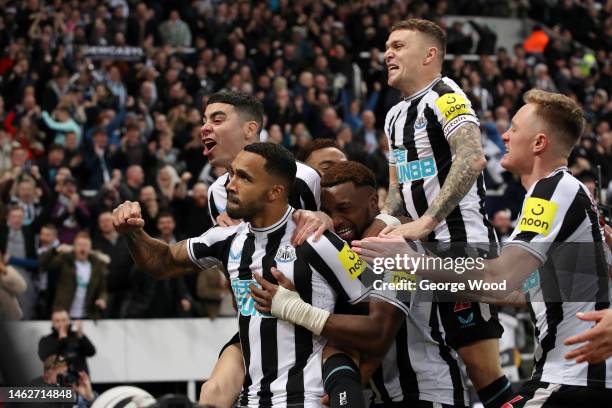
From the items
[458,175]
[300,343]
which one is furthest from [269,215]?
[458,175]

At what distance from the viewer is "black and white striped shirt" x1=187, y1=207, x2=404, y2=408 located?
18.7 ft

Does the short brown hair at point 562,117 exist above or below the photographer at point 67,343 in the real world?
above

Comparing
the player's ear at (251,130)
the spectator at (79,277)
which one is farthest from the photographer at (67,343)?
the player's ear at (251,130)

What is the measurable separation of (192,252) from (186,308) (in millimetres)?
7066

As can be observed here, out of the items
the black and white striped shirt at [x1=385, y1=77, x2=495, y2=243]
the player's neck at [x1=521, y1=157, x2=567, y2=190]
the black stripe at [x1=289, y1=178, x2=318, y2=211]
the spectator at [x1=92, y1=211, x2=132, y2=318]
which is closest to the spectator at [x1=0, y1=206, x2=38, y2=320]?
the spectator at [x1=92, y1=211, x2=132, y2=318]

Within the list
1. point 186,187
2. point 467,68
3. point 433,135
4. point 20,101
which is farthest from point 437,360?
point 467,68

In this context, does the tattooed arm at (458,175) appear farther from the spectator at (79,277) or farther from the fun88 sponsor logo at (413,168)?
the spectator at (79,277)

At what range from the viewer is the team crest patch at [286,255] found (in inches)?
228

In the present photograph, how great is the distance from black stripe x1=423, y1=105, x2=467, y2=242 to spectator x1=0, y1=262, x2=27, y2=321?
286 inches

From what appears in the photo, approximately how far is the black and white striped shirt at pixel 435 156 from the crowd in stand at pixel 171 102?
18.7ft

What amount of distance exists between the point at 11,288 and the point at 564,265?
28.8 feet

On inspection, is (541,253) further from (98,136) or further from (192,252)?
(98,136)

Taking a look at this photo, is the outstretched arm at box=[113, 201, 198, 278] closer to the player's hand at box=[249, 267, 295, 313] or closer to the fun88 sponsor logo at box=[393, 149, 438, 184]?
the player's hand at box=[249, 267, 295, 313]

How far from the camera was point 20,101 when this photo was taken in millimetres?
17078
